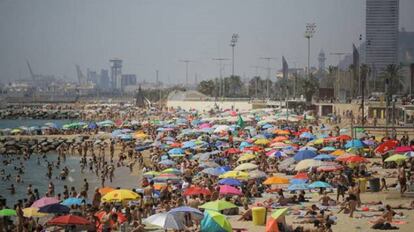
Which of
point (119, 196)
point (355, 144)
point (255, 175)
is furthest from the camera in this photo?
point (355, 144)

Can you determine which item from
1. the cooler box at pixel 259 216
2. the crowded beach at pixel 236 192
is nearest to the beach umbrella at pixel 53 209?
the crowded beach at pixel 236 192

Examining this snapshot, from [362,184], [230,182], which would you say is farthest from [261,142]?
[230,182]

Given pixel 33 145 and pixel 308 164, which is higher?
pixel 308 164

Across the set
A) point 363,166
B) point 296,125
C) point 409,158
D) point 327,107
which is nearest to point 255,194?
point 363,166

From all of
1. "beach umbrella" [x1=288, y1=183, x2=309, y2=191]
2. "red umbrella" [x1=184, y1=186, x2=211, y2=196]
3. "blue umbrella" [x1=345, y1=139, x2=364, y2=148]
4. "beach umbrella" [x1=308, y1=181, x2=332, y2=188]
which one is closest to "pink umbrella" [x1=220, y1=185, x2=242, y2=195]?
"red umbrella" [x1=184, y1=186, x2=211, y2=196]

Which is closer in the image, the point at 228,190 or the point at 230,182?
the point at 228,190

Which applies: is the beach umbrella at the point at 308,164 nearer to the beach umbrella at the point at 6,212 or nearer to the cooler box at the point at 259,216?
the cooler box at the point at 259,216

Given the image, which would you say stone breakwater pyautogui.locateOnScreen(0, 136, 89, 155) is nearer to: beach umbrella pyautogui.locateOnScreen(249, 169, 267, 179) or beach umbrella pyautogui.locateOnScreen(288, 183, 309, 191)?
beach umbrella pyautogui.locateOnScreen(249, 169, 267, 179)

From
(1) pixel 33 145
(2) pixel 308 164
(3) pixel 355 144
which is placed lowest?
(1) pixel 33 145

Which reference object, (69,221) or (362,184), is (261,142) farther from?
(69,221)
